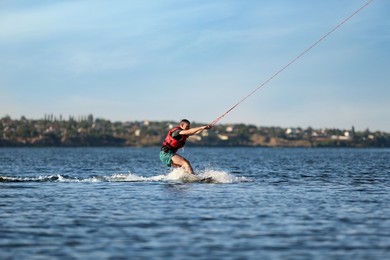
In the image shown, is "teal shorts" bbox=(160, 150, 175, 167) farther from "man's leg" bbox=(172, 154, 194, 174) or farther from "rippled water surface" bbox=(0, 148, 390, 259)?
"rippled water surface" bbox=(0, 148, 390, 259)

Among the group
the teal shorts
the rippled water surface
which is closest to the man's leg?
the teal shorts

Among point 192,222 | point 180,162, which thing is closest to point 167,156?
point 180,162

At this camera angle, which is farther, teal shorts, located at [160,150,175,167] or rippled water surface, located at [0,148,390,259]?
teal shorts, located at [160,150,175,167]

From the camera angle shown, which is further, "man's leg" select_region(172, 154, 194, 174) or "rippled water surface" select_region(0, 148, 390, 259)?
"man's leg" select_region(172, 154, 194, 174)

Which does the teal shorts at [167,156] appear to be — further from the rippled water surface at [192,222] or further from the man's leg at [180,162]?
the rippled water surface at [192,222]

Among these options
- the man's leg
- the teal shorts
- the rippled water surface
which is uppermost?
the teal shorts

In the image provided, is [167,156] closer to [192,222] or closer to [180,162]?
[180,162]

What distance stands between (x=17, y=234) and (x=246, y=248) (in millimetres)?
4963

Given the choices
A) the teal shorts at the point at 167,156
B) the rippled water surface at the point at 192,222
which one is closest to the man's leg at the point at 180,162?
the teal shorts at the point at 167,156

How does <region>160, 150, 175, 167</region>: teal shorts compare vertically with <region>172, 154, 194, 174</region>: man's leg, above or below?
above

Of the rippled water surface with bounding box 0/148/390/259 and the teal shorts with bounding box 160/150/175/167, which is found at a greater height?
the teal shorts with bounding box 160/150/175/167

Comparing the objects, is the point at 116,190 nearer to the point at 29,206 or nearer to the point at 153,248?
the point at 29,206

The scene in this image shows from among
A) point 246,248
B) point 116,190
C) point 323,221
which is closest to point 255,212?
point 323,221

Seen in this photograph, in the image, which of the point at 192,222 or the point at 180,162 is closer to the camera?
the point at 192,222
